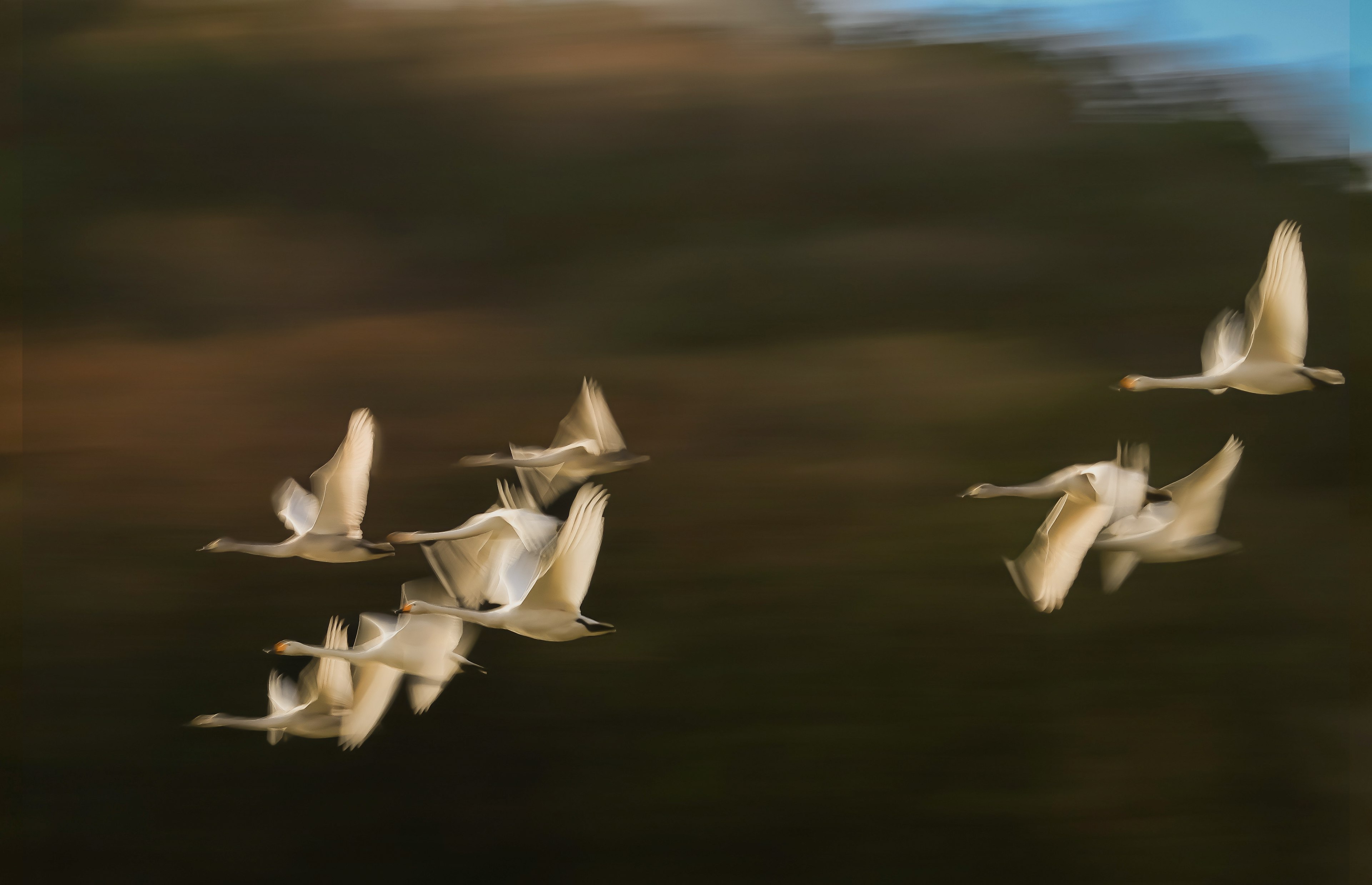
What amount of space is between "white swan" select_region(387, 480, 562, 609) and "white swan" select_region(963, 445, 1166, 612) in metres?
0.84

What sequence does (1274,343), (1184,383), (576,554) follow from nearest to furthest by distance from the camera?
(576,554) → (1274,343) → (1184,383)

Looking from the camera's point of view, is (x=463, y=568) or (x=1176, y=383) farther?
(x=463, y=568)

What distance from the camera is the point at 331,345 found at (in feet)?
7.65

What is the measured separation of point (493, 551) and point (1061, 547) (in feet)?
3.43

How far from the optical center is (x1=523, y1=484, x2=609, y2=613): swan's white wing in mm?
1562

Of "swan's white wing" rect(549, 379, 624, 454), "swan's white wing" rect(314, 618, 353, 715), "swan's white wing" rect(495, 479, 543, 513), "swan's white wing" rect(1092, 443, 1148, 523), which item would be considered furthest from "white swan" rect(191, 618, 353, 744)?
"swan's white wing" rect(1092, 443, 1148, 523)

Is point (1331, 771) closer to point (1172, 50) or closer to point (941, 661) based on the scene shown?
point (941, 661)

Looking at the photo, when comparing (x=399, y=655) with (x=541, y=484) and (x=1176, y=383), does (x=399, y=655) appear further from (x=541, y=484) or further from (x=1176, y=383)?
(x=1176, y=383)

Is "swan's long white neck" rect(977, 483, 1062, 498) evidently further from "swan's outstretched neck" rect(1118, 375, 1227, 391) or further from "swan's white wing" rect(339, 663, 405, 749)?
"swan's white wing" rect(339, 663, 405, 749)

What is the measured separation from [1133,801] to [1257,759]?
26cm

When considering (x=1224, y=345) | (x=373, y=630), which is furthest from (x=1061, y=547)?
A: (x=373, y=630)

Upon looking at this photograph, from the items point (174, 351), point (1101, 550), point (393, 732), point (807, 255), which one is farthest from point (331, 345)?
point (1101, 550)

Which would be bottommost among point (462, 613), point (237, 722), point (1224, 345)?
point (237, 722)

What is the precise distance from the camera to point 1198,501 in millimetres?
1935
